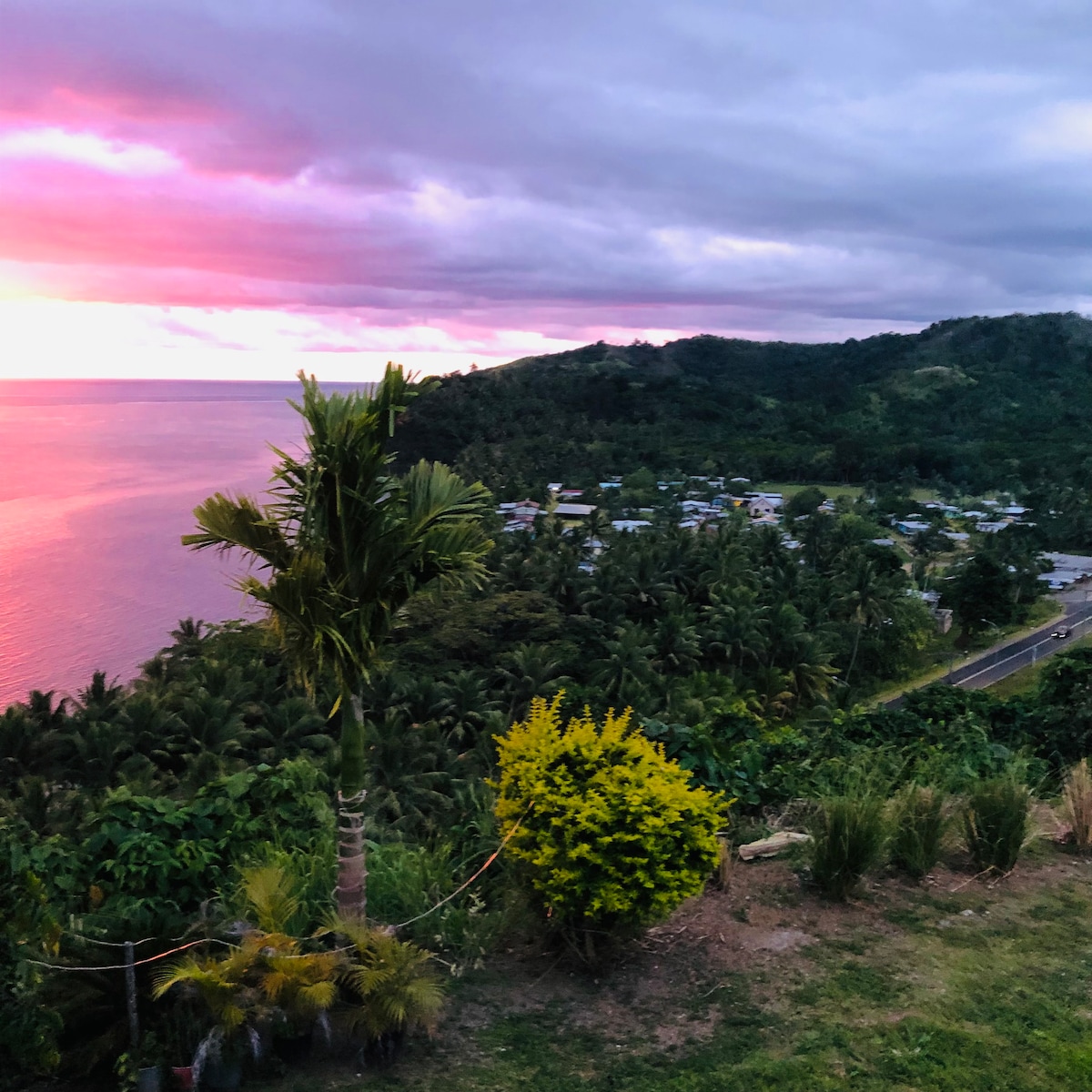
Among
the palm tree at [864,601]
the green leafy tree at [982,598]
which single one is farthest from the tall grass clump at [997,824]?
the green leafy tree at [982,598]

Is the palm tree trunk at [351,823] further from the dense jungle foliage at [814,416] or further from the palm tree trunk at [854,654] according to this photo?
the dense jungle foliage at [814,416]

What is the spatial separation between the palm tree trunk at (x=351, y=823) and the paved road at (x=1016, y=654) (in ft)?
98.1

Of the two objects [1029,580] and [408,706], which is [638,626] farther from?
[1029,580]

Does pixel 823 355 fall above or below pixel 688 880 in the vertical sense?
above

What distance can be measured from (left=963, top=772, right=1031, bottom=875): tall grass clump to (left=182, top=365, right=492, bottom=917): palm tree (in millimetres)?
3385

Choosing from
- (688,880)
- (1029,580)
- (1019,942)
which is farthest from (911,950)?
(1029,580)

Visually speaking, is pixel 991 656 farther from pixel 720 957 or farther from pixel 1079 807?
pixel 720 957

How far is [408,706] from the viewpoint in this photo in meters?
26.5

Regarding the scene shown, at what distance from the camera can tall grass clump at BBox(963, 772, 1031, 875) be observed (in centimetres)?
558

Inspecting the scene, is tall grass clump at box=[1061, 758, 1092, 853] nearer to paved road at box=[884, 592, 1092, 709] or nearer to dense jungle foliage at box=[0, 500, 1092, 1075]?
dense jungle foliage at box=[0, 500, 1092, 1075]

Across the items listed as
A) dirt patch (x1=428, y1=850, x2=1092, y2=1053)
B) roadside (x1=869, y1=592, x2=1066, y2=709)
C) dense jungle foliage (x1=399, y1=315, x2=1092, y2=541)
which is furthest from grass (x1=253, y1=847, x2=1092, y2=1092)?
dense jungle foliage (x1=399, y1=315, x2=1092, y2=541)

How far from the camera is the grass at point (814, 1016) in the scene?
3750 mm

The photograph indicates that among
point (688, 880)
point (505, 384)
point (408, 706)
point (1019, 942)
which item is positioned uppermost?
point (505, 384)

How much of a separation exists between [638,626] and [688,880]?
29.3 meters
